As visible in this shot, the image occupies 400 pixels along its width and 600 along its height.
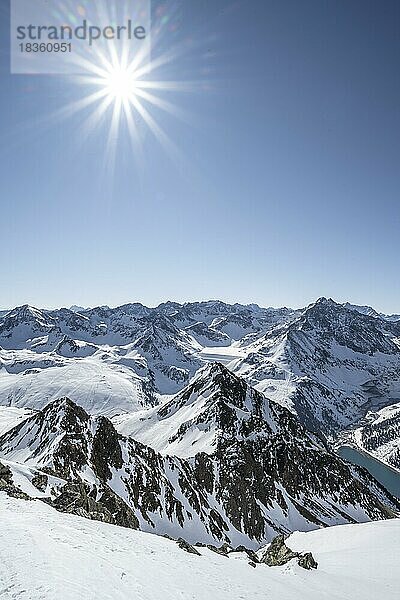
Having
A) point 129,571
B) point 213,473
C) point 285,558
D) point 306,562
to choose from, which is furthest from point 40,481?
point 213,473

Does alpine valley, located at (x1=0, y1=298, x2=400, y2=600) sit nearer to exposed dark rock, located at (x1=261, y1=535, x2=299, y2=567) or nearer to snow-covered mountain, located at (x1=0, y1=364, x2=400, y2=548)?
exposed dark rock, located at (x1=261, y1=535, x2=299, y2=567)

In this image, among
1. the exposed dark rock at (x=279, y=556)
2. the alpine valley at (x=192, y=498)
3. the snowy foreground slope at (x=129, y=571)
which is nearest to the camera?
the snowy foreground slope at (x=129, y=571)

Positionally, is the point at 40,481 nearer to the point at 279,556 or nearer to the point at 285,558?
the point at 279,556

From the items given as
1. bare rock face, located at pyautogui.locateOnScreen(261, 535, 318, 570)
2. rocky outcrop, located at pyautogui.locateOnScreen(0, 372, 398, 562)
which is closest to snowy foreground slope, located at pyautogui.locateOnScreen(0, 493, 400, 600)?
bare rock face, located at pyautogui.locateOnScreen(261, 535, 318, 570)

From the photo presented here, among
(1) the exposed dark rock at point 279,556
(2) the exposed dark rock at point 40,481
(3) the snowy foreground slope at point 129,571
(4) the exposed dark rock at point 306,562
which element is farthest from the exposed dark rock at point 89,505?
(4) the exposed dark rock at point 306,562

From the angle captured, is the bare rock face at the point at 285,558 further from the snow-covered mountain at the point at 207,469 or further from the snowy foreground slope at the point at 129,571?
the snow-covered mountain at the point at 207,469
